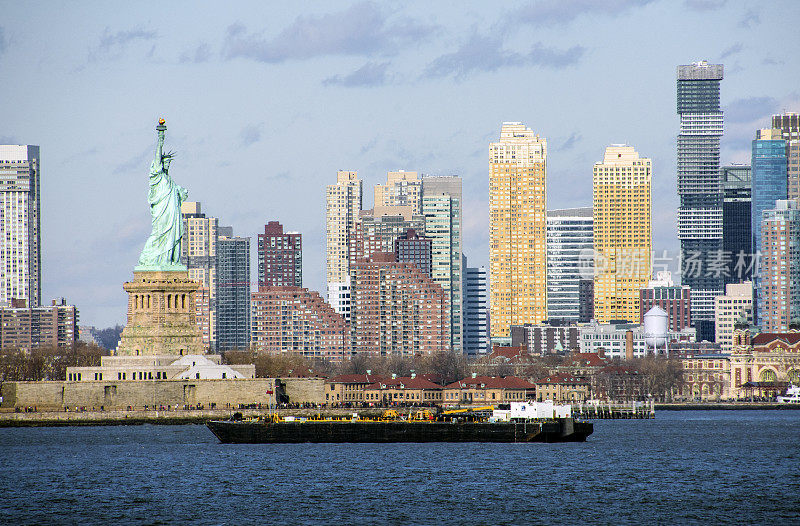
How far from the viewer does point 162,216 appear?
542 feet

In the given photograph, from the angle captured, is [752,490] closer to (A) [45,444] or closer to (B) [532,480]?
(B) [532,480]

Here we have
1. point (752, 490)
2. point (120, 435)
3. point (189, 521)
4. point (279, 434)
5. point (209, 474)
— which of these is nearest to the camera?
point (189, 521)

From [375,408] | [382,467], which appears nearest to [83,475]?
[382,467]

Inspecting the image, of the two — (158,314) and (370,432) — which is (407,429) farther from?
(158,314)

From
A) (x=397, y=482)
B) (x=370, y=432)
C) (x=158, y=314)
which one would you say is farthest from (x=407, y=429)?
(x=158, y=314)

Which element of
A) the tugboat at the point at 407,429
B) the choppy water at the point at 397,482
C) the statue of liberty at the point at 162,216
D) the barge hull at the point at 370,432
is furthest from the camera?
the statue of liberty at the point at 162,216

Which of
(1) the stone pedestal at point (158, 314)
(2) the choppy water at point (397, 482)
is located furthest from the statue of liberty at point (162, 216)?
(2) the choppy water at point (397, 482)

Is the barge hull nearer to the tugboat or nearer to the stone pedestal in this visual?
the tugboat

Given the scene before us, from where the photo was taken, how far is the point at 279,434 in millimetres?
131500

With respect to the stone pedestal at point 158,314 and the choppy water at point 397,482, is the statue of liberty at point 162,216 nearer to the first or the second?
the stone pedestal at point 158,314

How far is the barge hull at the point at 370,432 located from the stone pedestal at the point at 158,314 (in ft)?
112

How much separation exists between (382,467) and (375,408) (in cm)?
7556

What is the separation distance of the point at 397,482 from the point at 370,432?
34318 mm

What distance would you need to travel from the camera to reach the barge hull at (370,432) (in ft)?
424
